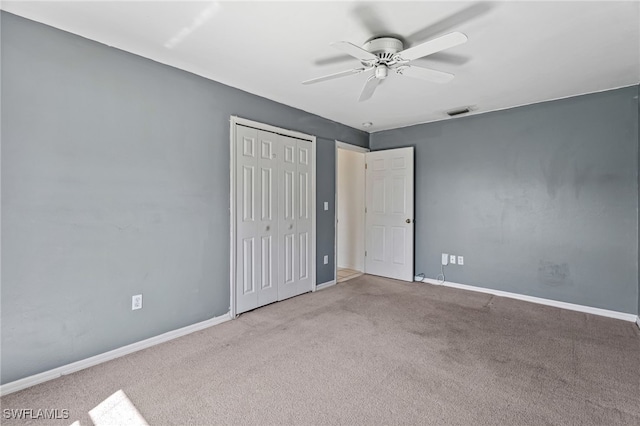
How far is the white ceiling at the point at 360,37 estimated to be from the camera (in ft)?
6.26

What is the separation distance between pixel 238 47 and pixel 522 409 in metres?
3.06

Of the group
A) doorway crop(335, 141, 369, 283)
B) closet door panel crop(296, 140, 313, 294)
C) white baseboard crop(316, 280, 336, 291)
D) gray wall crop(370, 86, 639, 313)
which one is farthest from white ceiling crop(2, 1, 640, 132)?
white baseboard crop(316, 280, 336, 291)

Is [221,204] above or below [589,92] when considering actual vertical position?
Result: below

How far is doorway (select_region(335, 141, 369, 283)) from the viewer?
5.30 m

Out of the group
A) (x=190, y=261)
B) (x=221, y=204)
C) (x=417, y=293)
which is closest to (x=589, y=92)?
(x=417, y=293)

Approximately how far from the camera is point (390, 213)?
4.89 m

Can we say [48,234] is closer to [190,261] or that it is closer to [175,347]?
[190,261]

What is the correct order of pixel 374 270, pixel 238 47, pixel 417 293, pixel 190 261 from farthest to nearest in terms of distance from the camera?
pixel 374 270 → pixel 417 293 → pixel 190 261 → pixel 238 47

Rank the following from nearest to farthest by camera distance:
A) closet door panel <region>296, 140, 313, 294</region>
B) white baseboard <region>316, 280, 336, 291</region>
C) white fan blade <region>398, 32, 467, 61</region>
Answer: white fan blade <region>398, 32, 467, 61</region> → closet door panel <region>296, 140, 313, 294</region> → white baseboard <region>316, 280, 336, 291</region>

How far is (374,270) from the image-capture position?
16.7 feet

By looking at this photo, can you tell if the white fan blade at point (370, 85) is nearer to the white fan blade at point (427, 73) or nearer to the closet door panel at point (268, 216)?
the white fan blade at point (427, 73)

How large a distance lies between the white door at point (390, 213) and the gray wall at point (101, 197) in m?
2.62

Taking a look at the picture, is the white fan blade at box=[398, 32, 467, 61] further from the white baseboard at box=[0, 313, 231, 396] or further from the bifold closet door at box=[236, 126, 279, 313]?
the white baseboard at box=[0, 313, 231, 396]

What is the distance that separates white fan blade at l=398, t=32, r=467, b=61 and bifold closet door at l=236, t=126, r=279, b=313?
182 centimetres
